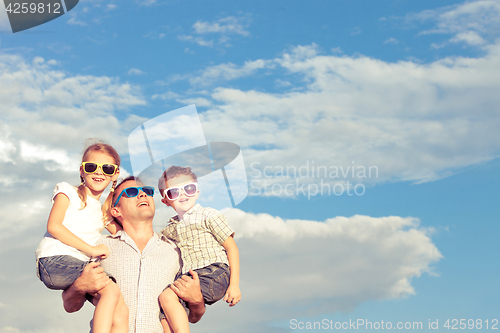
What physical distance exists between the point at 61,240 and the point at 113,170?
4.98 ft

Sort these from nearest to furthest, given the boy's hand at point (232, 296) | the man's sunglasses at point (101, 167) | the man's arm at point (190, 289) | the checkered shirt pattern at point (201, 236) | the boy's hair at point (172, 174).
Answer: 1. the man's arm at point (190, 289)
2. the boy's hand at point (232, 296)
3. the man's sunglasses at point (101, 167)
4. the checkered shirt pattern at point (201, 236)
5. the boy's hair at point (172, 174)

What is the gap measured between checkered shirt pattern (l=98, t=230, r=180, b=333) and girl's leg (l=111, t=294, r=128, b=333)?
0.12 metres

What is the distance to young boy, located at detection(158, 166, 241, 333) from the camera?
872cm

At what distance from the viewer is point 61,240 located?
8227mm

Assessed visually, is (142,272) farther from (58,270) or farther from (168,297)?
(58,270)

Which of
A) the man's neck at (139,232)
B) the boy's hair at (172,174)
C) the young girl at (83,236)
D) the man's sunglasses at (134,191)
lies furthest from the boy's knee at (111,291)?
the boy's hair at (172,174)

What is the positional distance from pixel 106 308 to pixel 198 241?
194 cm

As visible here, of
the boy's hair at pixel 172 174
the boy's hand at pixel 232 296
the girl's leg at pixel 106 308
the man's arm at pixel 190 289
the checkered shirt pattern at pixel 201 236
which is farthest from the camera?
the boy's hair at pixel 172 174

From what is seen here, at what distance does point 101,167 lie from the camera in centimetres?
895

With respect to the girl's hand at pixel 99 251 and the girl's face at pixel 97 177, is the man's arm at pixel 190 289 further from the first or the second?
the girl's face at pixel 97 177

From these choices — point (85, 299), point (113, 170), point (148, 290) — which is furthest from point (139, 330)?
point (113, 170)

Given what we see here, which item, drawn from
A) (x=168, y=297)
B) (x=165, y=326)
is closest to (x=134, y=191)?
(x=168, y=297)

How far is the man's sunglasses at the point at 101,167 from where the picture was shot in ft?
29.1

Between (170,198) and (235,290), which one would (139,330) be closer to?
(235,290)
